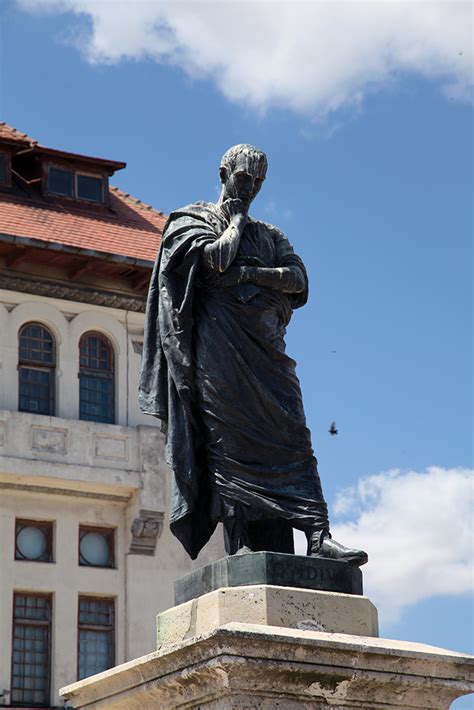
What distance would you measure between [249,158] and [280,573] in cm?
205

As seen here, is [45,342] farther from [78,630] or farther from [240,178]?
[240,178]

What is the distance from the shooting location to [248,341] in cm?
718

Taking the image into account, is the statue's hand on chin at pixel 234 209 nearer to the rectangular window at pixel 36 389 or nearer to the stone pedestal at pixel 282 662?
the stone pedestal at pixel 282 662

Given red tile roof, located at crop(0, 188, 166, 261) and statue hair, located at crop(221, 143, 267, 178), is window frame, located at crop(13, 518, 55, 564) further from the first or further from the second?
statue hair, located at crop(221, 143, 267, 178)

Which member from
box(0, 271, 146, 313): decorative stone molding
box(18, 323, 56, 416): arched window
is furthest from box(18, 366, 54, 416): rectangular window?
box(0, 271, 146, 313): decorative stone molding

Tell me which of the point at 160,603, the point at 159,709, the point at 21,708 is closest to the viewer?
the point at 159,709

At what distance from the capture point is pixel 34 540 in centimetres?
2608

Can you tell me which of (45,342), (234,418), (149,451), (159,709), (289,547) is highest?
(45,342)

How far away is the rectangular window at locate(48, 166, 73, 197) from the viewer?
29.4 meters

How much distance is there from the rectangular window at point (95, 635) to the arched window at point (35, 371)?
3.33 m

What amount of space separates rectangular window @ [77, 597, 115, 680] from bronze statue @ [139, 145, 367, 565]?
1901 cm

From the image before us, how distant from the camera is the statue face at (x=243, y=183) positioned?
7.42 m

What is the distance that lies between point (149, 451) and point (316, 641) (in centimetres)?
2070

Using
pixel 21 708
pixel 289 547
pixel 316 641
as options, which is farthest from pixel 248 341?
pixel 21 708
